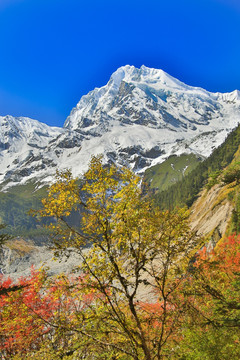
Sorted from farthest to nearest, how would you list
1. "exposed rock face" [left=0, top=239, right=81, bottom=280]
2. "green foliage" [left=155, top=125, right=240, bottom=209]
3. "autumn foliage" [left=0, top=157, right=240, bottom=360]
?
"exposed rock face" [left=0, top=239, right=81, bottom=280] → "green foliage" [left=155, top=125, right=240, bottom=209] → "autumn foliage" [left=0, top=157, right=240, bottom=360]

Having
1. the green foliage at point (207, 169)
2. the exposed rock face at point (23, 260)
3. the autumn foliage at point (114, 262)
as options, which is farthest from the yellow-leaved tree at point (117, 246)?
the exposed rock face at point (23, 260)

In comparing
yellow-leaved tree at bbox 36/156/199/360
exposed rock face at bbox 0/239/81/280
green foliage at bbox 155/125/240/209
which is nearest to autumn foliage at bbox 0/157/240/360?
yellow-leaved tree at bbox 36/156/199/360

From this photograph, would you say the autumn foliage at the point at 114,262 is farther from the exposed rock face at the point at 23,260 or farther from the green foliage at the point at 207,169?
the exposed rock face at the point at 23,260

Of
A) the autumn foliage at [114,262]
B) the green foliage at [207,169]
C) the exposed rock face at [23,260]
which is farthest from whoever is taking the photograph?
the exposed rock face at [23,260]

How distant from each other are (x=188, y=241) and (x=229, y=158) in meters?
135

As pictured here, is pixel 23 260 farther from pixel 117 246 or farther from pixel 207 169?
pixel 117 246

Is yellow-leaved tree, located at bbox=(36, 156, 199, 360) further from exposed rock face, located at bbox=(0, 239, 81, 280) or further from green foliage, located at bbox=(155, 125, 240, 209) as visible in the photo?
exposed rock face, located at bbox=(0, 239, 81, 280)

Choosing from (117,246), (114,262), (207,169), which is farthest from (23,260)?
(114,262)

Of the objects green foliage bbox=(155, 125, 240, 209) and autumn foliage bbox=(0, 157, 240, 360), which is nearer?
autumn foliage bbox=(0, 157, 240, 360)

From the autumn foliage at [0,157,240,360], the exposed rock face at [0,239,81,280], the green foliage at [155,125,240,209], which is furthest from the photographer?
the exposed rock face at [0,239,81,280]

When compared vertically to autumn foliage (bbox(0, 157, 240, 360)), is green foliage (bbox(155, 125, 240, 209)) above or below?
above

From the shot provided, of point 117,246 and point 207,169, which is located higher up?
point 207,169

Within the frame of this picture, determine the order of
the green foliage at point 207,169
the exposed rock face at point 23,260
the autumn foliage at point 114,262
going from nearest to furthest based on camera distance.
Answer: the autumn foliage at point 114,262
the green foliage at point 207,169
the exposed rock face at point 23,260

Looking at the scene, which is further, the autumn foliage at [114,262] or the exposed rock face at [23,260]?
the exposed rock face at [23,260]
